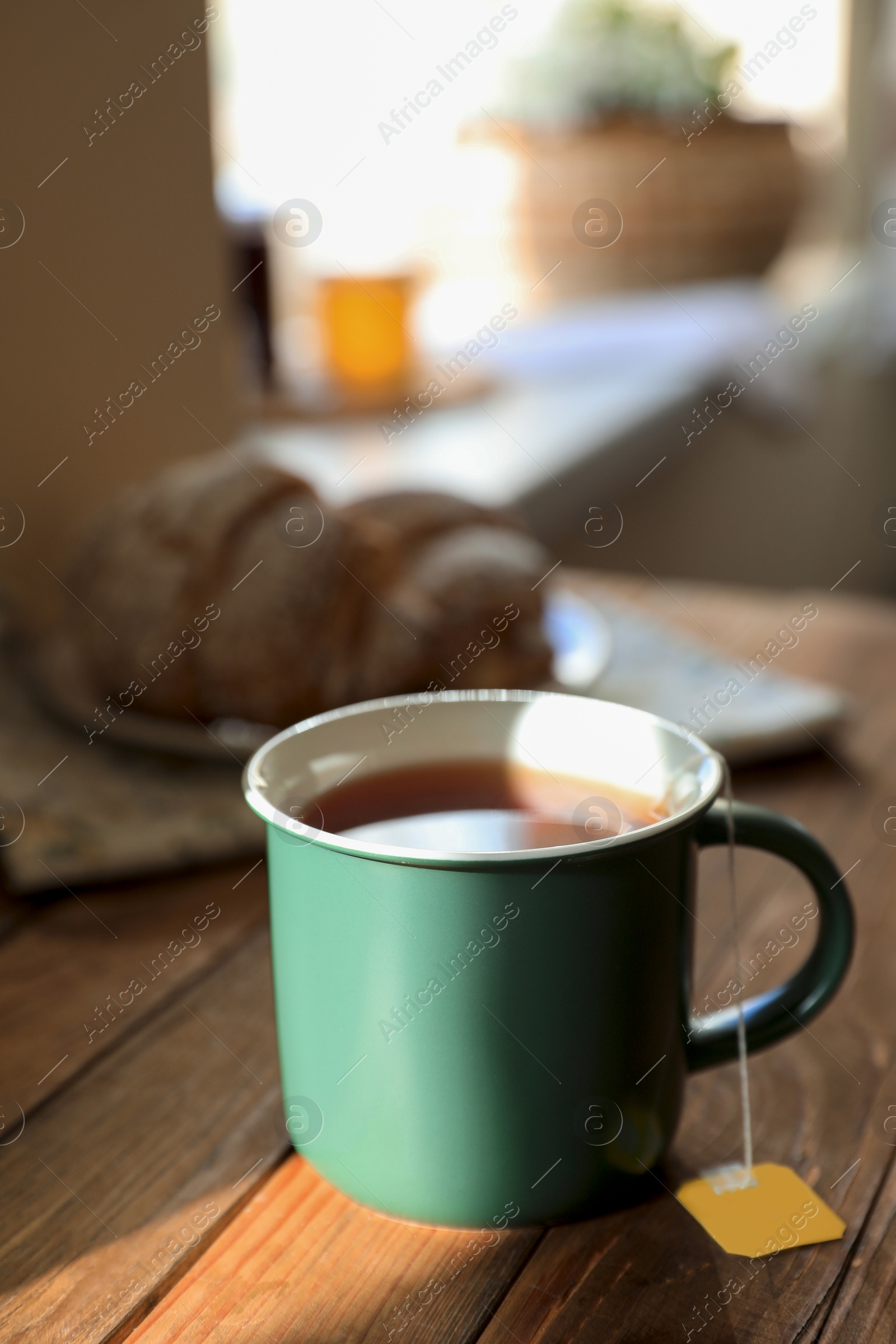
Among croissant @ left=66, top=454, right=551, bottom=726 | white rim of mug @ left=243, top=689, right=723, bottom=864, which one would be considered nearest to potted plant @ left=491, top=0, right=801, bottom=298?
croissant @ left=66, top=454, right=551, bottom=726

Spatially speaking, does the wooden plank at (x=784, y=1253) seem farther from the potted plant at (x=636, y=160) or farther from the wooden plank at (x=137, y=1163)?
the potted plant at (x=636, y=160)

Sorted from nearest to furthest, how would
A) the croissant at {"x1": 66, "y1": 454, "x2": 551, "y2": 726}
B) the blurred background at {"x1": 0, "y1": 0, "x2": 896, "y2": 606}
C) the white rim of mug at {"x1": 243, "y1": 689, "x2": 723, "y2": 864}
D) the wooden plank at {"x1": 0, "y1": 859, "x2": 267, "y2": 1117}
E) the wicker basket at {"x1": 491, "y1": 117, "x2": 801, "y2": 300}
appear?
the white rim of mug at {"x1": 243, "y1": 689, "x2": 723, "y2": 864}
the wooden plank at {"x1": 0, "y1": 859, "x2": 267, "y2": 1117}
the croissant at {"x1": 66, "y1": 454, "x2": 551, "y2": 726}
the blurred background at {"x1": 0, "y1": 0, "x2": 896, "y2": 606}
the wicker basket at {"x1": 491, "y1": 117, "x2": 801, "y2": 300}

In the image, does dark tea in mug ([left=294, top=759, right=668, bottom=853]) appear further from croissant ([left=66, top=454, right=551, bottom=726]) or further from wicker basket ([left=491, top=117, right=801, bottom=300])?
wicker basket ([left=491, top=117, right=801, bottom=300])

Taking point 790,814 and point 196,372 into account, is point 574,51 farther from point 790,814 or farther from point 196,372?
point 790,814

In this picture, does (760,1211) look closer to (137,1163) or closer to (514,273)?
(137,1163)

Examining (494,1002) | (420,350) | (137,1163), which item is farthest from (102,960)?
(420,350)

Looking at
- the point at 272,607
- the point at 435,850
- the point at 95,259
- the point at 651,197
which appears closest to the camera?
the point at 435,850

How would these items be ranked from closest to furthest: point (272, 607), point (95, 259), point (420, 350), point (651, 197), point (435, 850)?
point (435, 850)
point (272, 607)
point (95, 259)
point (420, 350)
point (651, 197)
